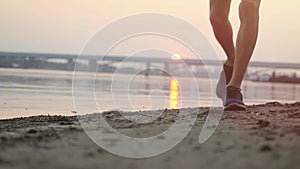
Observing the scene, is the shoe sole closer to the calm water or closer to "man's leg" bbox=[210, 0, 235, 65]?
"man's leg" bbox=[210, 0, 235, 65]

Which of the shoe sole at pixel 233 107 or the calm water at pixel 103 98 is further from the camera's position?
the calm water at pixel 103 98

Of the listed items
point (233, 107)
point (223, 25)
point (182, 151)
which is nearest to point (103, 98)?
point (223, 25)

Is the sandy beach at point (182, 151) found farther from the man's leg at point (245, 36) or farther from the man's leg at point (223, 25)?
the man's leg at point (223, 25)

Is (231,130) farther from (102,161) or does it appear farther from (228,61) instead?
(228,61)

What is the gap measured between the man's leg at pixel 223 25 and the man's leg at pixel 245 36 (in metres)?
0.47

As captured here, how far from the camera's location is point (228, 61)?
608cm

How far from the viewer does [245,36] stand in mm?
5398

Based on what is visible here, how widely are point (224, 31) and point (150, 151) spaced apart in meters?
2.98

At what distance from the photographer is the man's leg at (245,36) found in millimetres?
5332

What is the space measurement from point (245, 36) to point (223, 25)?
24.2 inches

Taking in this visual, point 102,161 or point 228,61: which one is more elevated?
point 102,161

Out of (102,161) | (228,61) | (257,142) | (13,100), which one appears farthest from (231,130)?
(13,100)

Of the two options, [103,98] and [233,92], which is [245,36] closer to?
[233,92]

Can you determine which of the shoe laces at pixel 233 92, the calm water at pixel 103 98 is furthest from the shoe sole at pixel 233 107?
the calm water at pixel 103 98
